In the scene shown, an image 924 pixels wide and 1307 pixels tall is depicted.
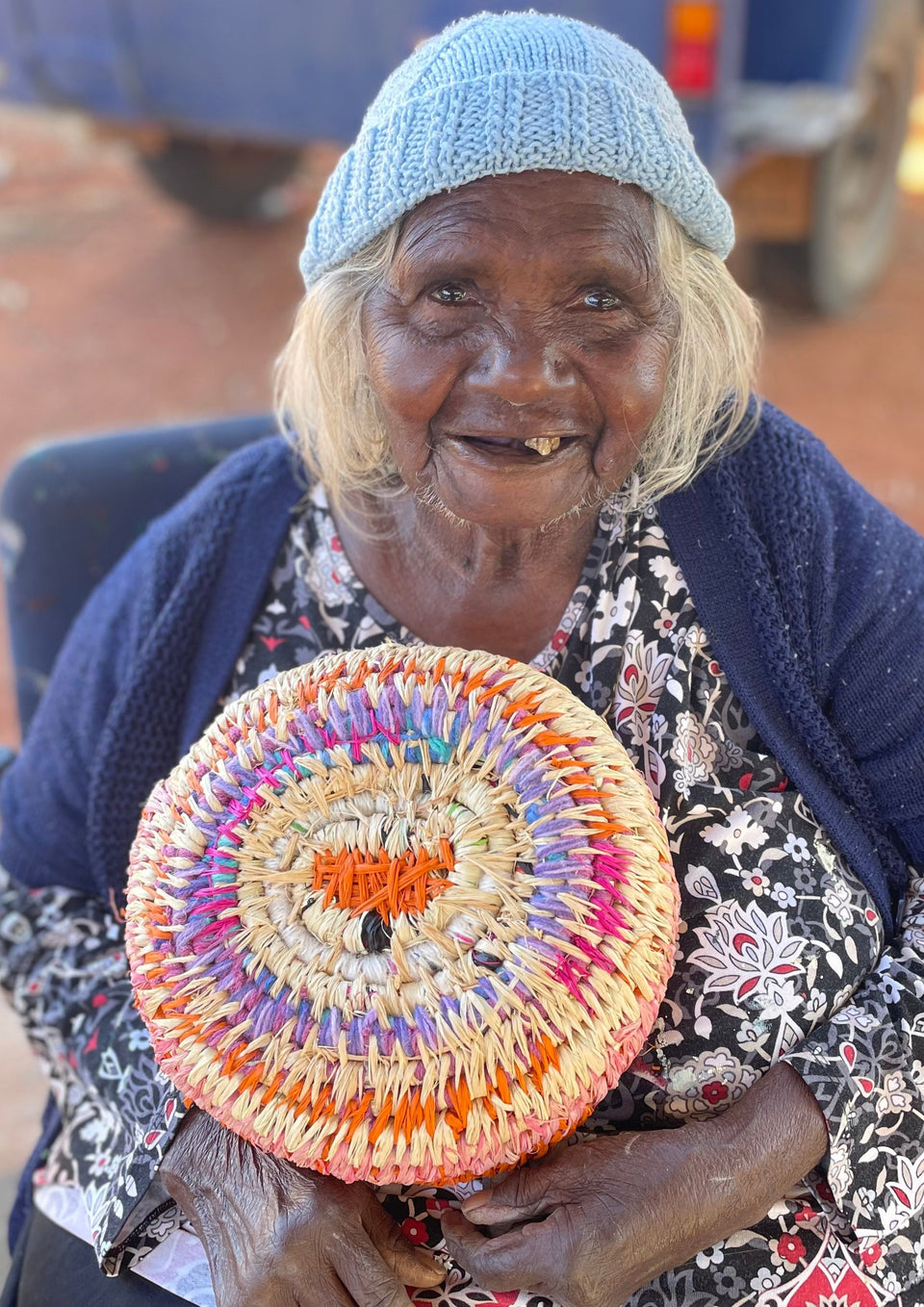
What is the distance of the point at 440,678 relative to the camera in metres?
1.19

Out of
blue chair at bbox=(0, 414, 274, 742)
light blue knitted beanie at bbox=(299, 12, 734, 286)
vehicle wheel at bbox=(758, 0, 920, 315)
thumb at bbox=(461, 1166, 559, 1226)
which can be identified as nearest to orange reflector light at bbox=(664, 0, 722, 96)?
vehicle wheel at bbox=(758, 0, 920, 315)

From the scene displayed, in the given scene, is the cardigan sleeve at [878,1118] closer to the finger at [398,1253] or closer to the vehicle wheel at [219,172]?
the finger at [398,1253]

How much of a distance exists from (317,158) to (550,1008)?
6990 millimetres

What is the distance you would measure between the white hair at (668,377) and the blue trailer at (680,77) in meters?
2.75

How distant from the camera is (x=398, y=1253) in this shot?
1272 mm

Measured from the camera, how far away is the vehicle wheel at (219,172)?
Result: 6195 mm

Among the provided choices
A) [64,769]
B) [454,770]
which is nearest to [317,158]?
[64,769]

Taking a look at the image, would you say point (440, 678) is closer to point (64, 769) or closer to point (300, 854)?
point (300, 854)

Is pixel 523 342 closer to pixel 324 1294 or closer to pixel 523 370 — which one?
pixel 523 370

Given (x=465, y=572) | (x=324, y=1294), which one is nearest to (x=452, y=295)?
(x=465, y=572)

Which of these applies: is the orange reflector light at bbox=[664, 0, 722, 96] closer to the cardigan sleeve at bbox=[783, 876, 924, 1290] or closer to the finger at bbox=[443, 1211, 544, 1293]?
the cardigan sleeve at bbox=[783, 876, 924, 1290]

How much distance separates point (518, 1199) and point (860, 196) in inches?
206

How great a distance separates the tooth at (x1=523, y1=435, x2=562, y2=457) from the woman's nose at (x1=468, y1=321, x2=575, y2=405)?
45 mm

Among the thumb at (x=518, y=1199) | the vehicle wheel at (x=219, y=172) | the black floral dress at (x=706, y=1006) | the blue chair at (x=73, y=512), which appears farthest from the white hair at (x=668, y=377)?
the vehicle wheel at (x=219, y=172)
